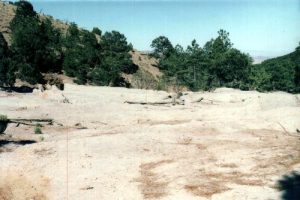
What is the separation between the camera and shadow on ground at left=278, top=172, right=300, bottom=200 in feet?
41.3

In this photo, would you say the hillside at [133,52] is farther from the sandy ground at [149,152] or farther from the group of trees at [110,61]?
the sandy ground at [149,152]

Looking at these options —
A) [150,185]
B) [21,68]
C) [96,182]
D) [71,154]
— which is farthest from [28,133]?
[21,68]

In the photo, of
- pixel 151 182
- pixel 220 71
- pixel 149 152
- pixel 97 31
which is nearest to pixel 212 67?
pixel 220 71

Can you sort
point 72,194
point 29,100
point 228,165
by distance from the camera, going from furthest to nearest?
1. point 29,100
2. point 228,165
3. point 72,194

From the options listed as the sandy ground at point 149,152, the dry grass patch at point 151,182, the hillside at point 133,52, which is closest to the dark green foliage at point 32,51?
the hillside at point 133,52

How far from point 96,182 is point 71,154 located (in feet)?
13.4

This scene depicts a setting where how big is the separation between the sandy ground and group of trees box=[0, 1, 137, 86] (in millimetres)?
17201

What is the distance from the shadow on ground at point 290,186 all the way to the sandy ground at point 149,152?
0.29 m

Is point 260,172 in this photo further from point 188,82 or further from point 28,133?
point 188,82

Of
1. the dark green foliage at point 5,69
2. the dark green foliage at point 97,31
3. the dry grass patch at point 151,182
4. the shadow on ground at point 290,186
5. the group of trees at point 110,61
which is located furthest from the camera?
the dark green foliage at point 97,31

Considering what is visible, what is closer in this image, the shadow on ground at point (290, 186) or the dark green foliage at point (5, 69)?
the shadow on ground at point (290, 186)

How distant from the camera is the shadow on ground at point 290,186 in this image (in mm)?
12578

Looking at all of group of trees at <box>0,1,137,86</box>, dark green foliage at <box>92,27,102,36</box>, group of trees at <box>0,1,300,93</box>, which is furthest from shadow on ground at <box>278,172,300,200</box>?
dark green foliage at <box>92,27,102,36</box>

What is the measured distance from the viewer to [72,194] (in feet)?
48.5
